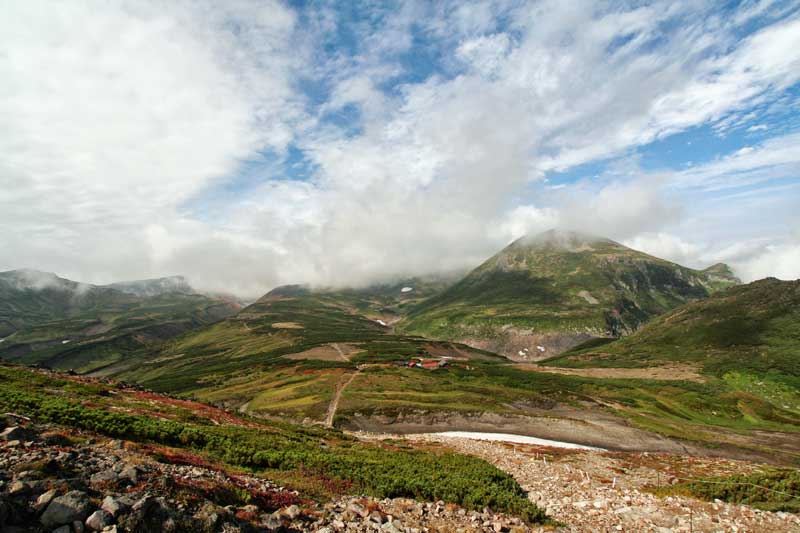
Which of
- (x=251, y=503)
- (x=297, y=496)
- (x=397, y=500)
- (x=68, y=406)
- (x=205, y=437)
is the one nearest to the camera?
(x=251, y=503)

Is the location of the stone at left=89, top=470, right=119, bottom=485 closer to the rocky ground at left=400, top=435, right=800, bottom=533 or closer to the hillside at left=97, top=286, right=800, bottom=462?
the rocky ground at left=400, top=435, right=800, bottom=533

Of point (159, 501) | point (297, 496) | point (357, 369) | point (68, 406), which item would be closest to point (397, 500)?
point (297, 496)

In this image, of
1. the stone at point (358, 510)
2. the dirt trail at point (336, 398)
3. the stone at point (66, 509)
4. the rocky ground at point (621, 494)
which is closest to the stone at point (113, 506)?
the stone at point (66, 509)

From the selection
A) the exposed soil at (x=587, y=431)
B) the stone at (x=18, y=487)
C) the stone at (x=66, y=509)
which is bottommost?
the exposed soil at (x=587, y=431)

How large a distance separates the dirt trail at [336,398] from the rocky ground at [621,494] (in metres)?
41.9

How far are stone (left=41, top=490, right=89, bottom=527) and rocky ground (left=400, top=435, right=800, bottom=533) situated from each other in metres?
26.3

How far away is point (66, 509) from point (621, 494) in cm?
3732

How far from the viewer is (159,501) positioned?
45.5ft

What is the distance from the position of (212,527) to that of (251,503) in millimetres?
4948

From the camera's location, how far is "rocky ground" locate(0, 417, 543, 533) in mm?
12305

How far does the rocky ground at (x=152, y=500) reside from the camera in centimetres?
1230

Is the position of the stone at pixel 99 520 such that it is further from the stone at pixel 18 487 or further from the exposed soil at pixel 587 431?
the exposed soil at pixel 587 431

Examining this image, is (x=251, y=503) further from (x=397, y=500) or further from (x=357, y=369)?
(x=357, y=369)

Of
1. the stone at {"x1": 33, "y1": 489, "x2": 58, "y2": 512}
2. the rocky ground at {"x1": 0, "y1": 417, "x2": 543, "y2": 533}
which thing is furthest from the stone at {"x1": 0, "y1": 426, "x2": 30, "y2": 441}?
the stone at {"x1": 33, "y1": 489, "x2": 58, "y2": 512}
